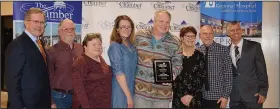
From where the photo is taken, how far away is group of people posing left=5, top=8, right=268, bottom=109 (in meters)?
3.55

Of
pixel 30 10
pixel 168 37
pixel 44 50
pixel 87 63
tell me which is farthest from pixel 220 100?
pixel 30 10

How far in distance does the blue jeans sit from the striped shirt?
74cm

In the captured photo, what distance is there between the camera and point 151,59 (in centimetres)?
363

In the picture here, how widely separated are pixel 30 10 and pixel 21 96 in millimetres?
924

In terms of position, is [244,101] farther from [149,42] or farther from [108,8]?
[108,8]

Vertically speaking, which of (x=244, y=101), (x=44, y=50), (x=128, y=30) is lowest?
(x=244, y=101)

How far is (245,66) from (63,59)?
2.00 m

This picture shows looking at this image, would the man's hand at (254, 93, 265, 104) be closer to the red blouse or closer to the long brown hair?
the long brown hair

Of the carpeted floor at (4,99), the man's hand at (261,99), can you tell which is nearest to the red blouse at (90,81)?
the carpeted floor at (4,99)

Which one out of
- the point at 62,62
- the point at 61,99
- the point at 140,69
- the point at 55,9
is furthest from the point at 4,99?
the point at 140,69

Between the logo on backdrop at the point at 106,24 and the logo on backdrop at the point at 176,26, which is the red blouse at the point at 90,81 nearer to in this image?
the logo on backdrop at the point at 106,24

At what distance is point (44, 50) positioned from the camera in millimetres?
3557

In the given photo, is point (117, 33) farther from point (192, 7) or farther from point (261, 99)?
point (261, 99)

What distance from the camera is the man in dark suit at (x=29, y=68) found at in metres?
3.38
